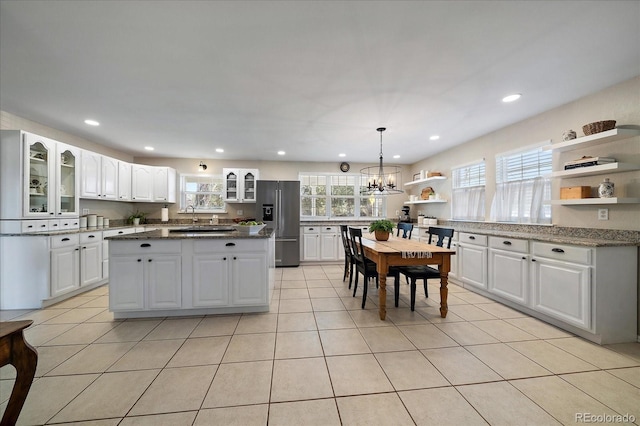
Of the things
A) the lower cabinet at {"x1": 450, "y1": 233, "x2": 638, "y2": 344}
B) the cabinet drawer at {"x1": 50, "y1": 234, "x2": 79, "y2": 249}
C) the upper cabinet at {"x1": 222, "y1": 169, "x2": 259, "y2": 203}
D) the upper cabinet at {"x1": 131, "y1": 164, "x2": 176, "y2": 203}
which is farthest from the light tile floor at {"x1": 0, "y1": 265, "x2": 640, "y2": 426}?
the upper cabinet at {"x1": 222, "y1": 169, "x2": 259, "y2": 203}

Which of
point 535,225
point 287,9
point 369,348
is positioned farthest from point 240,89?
point 535,225

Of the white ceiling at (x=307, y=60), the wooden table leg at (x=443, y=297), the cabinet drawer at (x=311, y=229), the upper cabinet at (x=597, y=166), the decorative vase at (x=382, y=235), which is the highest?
the white ceiling at (x=307, y=60)

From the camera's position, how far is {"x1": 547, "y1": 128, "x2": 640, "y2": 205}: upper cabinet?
231cm

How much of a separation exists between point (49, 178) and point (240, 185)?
2983 millimetres

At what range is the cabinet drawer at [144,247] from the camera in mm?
2699

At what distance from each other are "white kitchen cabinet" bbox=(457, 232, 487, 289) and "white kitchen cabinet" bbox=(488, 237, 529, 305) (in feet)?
0.38

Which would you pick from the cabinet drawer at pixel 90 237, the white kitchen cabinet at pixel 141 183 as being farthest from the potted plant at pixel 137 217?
the cabinet drawer at pixel 90 237


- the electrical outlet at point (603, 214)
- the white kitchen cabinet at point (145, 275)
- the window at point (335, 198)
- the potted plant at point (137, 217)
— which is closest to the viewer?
the electrical outlet at point (603, 214)

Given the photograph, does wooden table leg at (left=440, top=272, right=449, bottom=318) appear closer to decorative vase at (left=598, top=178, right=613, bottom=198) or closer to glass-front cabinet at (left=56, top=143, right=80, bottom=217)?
decorative vase at (left=598, top=178, right=613, bottom=198)

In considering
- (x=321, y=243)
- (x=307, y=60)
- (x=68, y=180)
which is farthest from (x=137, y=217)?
(x=307, y=60)

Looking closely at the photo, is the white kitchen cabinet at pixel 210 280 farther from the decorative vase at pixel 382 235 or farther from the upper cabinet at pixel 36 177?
the upper cabinet at pixel 36 177

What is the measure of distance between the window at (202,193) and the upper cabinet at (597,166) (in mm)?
5934

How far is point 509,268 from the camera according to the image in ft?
9.96

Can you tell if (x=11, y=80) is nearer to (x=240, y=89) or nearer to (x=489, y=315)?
(x=240, y=89)
